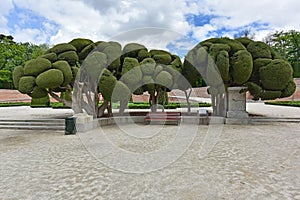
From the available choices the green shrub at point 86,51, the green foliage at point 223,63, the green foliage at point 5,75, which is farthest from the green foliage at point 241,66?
the green foliage at point 5,75

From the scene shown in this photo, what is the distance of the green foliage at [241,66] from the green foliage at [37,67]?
7.18 metres

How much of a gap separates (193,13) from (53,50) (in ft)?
22.5

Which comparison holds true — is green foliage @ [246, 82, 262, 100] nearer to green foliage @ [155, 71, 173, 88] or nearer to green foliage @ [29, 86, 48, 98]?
green foliage @ [155, 71, 173, 88]

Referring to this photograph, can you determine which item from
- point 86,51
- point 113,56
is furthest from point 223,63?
point 86,51

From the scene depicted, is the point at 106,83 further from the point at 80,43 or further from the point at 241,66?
the point at 241,66

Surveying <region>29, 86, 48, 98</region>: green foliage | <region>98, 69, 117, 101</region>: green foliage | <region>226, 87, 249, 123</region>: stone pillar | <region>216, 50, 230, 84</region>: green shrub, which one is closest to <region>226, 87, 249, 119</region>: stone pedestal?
<region>226, 87, 249, 123</region>: stone pillar

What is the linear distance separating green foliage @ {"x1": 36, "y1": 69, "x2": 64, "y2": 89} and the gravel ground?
1.97 meters

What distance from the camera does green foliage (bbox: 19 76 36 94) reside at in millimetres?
7633

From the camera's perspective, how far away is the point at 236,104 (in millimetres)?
9945

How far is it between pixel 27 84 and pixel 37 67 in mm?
712

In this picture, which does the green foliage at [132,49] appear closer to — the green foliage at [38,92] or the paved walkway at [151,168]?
the green foliage at [38,92]

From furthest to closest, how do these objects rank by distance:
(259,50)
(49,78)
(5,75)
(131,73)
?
1. (5,75)
2. (259,50)
3. (131,73)
4. (49,78)

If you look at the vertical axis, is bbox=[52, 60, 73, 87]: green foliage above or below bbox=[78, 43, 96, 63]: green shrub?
below

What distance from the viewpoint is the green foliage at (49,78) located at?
738cm
